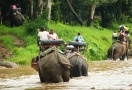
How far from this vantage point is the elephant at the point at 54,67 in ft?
50.4

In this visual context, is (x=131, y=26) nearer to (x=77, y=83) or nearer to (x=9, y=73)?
(x=9, y=73)

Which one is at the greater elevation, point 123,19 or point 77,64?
point 77,64

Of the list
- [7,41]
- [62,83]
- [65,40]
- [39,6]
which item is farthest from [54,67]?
[39,6]

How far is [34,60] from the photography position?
16891 millimetres

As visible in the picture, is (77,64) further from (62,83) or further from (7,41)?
(7,41)

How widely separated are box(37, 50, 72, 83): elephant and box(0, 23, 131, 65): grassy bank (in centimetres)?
865

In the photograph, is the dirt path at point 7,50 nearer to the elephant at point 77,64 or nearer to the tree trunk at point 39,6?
the tree trunk at point 39,6

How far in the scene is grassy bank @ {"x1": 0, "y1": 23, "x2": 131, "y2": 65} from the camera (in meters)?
25.4

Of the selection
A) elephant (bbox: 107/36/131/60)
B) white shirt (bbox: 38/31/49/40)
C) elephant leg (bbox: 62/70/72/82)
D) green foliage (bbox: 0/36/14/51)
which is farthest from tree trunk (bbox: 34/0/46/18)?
elephant leg (bbox: 62/70/72/82)

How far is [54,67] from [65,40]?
1399cm

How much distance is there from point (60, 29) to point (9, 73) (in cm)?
1115

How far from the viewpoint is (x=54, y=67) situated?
15.3m

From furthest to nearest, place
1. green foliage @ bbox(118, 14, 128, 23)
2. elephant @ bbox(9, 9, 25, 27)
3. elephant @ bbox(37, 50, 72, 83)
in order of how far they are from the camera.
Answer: green foliage @ bbox(118, 14, 128, 23) → elephant @ bbox(9, 9, 25, 27) → elephant @ bbox(37, 50, 72, 83)

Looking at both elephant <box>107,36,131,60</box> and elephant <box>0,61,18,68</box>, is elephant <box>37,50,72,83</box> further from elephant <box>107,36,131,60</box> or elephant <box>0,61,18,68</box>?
elephant <box>107,36,131,60</box>
